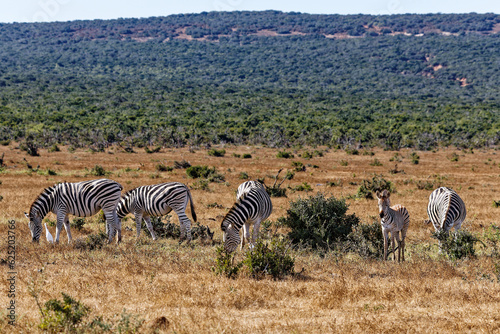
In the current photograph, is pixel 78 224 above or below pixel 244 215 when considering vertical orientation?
below

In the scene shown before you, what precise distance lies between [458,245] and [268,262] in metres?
5.51

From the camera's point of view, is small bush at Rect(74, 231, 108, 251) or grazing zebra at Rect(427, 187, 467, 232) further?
grazing zebra at Rect(427, 187, 467, 232)

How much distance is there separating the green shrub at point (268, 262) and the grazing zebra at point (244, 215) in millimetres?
1369

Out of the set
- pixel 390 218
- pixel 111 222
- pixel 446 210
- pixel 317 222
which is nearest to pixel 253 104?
pixel 111 222

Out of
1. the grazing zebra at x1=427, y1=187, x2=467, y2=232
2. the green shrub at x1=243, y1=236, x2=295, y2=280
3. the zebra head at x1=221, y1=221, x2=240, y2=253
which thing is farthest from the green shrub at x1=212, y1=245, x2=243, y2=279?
the grazing zebra at x1=427, y1=187, x2=467, y2=232

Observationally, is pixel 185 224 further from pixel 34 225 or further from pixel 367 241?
pixel 367 241

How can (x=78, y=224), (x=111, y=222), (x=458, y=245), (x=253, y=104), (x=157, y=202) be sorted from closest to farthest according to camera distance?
(x=458, y=245) < (x=111, y=222) < (x=157, y=202) < (x=78, y=224) < (x=253, y=104)

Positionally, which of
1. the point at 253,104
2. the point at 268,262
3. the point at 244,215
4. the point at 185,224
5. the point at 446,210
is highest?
the point at 253,104

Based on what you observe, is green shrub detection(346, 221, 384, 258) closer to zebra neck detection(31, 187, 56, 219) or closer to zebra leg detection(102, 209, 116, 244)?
zebra leg detection(102, 209, 116, 244)

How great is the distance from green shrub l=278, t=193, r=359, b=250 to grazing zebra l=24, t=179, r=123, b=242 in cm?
535

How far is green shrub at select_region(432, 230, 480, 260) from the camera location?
12.7 m

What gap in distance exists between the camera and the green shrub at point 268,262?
34.7 feet

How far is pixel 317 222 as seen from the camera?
48.6 ft

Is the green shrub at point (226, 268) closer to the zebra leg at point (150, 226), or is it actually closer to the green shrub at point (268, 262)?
the green shrub at point (268, 262)
